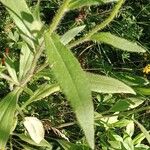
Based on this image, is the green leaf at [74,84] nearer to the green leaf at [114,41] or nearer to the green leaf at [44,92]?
the green leaf at [114,41]

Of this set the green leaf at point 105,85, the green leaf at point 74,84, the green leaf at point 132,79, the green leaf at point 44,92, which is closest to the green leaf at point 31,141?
the green leaf at point 44,92

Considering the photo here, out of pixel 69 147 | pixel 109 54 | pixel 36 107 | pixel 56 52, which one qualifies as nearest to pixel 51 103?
pixel 36 107

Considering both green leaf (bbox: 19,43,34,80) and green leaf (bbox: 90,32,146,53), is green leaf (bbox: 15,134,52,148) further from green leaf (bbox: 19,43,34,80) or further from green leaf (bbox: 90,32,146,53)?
green leaf (bbox: 90,32,146,53)

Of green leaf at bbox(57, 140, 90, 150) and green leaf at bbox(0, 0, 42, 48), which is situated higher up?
green leaf at bbox(0, 0, 42, 48)

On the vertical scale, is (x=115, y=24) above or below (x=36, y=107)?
above

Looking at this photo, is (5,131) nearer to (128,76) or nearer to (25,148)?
(25,148)

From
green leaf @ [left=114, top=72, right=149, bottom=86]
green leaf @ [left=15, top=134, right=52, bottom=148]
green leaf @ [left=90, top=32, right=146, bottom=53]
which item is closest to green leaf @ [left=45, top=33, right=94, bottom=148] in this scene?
green leaf @ [left=90, top=32, right=146, bottom=53]

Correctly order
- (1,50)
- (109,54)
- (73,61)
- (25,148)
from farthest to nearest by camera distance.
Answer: (109,54) → (1,50) → (25,148) → (73,61)

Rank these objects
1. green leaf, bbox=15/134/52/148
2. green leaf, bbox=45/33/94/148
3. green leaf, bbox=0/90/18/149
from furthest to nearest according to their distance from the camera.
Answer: green leaf, bbox=15/134/52/148 < green leaf, bbox=0/90/18/149 < green leaf, bbox=45/33/94/148
